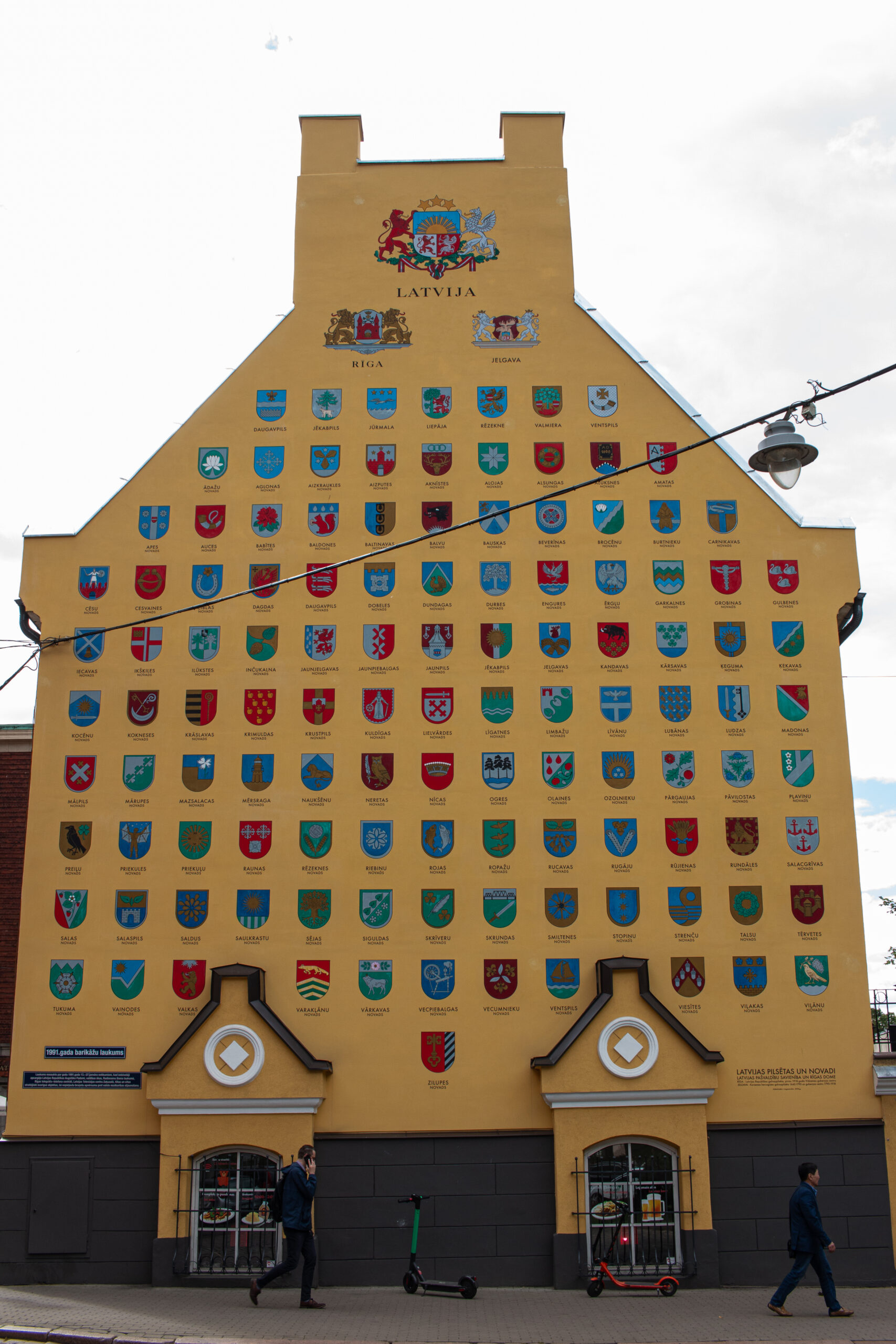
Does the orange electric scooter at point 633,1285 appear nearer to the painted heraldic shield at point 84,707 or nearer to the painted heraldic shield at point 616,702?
the painted heraldic shield at point 616,702

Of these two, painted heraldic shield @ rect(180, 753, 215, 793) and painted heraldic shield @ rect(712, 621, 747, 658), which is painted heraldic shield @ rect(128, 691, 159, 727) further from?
painted heraldic shield @ rect(712, 621, 747, 658)

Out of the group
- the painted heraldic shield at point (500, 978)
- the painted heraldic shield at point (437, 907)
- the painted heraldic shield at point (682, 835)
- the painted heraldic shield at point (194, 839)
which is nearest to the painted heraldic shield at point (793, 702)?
the painted heraldic shield at point (682, 835)

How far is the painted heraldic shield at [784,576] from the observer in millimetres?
17484

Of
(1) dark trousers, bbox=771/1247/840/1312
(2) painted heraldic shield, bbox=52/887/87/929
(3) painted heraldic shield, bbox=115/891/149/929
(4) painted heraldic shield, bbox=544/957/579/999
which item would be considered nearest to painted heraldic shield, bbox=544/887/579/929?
(4) painted heraldic shield, bbox=544/957/579/999

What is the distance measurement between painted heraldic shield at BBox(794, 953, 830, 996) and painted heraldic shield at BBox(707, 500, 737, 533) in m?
6.50

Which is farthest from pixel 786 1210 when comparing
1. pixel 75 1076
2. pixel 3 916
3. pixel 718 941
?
pixel 3 916

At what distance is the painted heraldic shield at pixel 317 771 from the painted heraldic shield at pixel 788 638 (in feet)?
22.8

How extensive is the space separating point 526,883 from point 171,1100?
5.69 meters

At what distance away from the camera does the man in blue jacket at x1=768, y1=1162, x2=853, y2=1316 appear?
1240cm

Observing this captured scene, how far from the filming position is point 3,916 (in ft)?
69.5

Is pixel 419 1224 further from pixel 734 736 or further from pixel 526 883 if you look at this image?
pixel 734 736

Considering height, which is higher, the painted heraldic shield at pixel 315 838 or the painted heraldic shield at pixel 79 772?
the painted heraldic shield at pixel 79 772

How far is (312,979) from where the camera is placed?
634 inches

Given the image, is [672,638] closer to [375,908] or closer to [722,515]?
[722,515]
